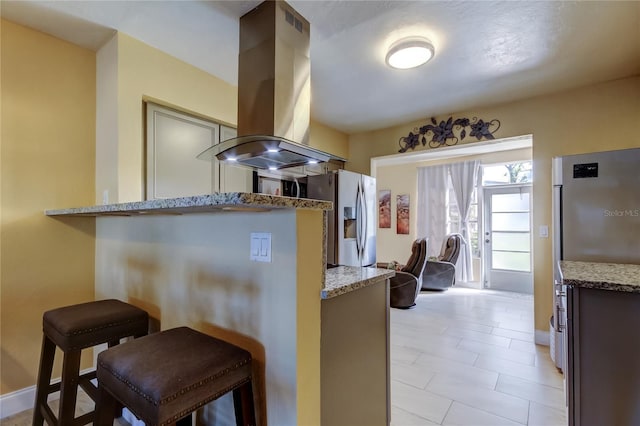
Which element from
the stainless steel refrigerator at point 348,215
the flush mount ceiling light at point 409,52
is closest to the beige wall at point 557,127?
the flush mount ceiling light at point 409,52

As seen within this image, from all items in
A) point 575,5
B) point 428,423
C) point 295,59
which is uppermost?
point 575,5

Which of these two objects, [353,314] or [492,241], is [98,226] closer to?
[353,314]

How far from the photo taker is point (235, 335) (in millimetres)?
1211

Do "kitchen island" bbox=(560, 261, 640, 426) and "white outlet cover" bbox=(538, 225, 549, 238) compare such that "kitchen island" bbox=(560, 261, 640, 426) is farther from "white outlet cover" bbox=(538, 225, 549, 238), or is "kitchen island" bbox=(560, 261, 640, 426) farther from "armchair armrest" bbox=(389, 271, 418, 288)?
"armchair armrest" bbox=(389, 271, 418, 288)

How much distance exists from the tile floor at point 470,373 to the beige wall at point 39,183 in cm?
62

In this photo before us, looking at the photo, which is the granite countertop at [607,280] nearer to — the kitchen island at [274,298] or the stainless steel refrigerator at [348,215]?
the kitchen island at [274,298]

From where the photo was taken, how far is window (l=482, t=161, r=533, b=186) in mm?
5089

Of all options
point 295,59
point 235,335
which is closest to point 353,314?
point 235,335

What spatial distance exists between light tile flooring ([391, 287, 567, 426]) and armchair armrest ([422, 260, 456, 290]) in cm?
115

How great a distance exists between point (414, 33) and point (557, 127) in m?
1.99

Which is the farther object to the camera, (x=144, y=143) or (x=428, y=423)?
(x=144, y=143)

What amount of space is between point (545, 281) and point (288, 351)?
3112 millimetres

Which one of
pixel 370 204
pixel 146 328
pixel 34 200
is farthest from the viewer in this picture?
pixel 370 204

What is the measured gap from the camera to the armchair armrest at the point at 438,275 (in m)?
5.04
